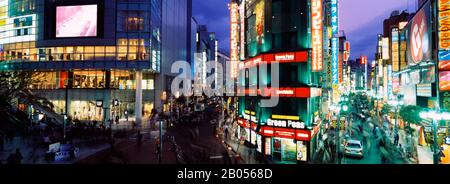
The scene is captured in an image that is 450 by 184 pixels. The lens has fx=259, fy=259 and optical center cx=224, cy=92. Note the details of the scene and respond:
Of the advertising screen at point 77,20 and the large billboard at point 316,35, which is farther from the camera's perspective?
the advertising screen at point 77,20

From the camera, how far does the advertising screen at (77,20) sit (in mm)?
44344

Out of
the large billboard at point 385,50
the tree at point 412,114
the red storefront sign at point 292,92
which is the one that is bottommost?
the tree at point 412,114

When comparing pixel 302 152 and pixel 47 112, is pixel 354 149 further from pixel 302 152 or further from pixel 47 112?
pixel 47 112

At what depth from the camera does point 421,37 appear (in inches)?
1260

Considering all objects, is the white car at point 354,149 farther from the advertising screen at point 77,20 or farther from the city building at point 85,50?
the advertising screen at point 77,20

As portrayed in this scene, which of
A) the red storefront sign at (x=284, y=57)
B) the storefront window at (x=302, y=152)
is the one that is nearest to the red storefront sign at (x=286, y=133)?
the storefront window at (x=302, y=152)

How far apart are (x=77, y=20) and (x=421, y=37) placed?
51.5 metres

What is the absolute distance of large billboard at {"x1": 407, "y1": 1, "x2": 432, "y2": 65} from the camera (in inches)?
1156

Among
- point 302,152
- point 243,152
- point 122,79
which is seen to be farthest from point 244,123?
point 122,79

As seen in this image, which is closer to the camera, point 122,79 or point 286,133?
point 286,133

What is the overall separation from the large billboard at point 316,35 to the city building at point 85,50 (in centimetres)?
3254

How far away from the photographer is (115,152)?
23.4 m
